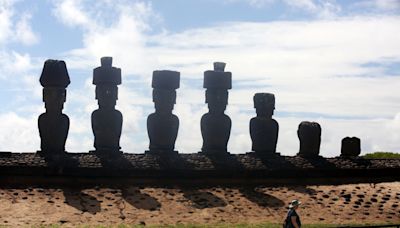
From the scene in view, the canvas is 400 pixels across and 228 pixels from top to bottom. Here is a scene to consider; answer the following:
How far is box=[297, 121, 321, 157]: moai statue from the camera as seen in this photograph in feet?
116

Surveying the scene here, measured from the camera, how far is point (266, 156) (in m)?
34.2

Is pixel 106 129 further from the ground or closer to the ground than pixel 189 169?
further from the ground

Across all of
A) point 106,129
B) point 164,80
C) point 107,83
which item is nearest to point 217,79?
point 164,80

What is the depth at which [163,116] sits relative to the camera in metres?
33.2

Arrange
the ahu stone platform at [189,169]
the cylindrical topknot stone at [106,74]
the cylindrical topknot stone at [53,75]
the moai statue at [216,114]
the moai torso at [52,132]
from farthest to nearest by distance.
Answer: the moai statue at [216,114]
the cylindrical topknot stone at [106,74]
the cylindrical topknot stone at [53,75]
the moai torso at [52,132]
the ahu stone platform at [189,169]

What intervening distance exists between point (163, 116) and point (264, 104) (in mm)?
4853

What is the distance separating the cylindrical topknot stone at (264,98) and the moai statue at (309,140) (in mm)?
2102

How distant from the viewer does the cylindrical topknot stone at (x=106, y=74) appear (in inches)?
1278

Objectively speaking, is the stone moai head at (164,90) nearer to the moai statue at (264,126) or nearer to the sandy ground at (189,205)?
the moai statue at (264,126)

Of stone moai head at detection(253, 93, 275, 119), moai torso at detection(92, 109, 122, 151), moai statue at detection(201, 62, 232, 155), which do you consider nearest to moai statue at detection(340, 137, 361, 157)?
stone moai head at detection(253, 93, 275, 119)

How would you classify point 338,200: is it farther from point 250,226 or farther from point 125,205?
point 125,205

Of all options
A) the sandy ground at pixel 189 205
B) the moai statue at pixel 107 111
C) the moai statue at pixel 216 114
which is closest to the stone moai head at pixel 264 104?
the moai statue at pixel 216 114

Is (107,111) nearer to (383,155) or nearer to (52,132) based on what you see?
(52,132)

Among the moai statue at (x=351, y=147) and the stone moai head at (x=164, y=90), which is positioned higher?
the stone moai head at (x=164, y=90)
